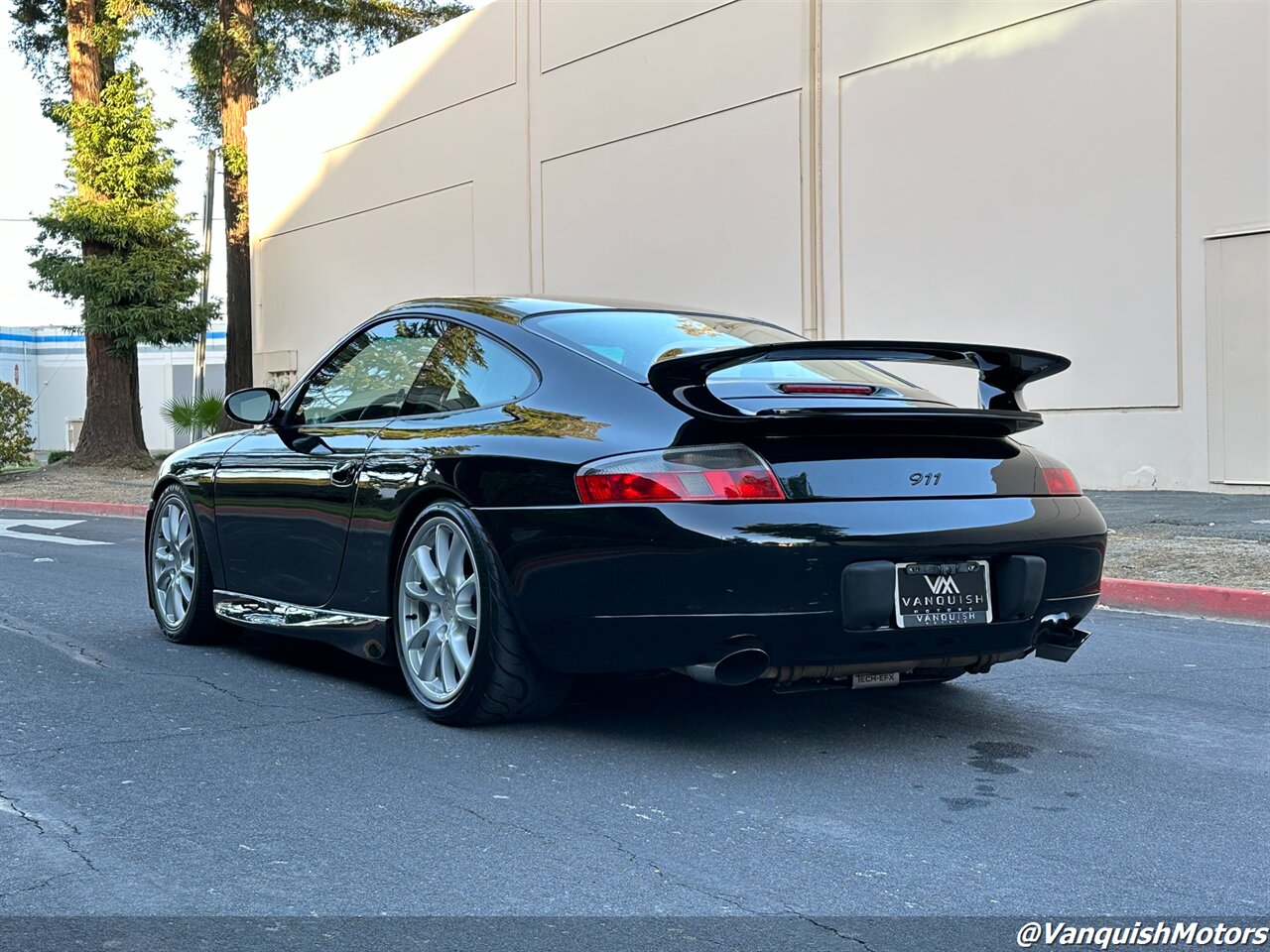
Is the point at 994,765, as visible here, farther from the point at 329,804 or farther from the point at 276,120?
the point at 276,120

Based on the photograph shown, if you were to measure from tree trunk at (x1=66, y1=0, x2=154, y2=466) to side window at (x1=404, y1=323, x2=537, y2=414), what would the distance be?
79.3 feet

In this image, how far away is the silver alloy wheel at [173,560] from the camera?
665 centimetres

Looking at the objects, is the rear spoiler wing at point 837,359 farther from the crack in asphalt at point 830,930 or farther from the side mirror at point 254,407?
the side mirror at point 254,407

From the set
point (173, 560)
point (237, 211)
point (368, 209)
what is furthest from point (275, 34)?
point (173, 560)

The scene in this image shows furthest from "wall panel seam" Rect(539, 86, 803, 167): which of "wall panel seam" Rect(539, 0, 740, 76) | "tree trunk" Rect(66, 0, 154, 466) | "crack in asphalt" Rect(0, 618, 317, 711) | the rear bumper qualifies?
the rear bumper

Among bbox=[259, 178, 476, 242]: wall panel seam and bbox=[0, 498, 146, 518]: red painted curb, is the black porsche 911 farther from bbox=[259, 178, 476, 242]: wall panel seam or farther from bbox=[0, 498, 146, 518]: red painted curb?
bbox=[259, 178, 476, 242]: wall panel seam

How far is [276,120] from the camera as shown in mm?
32031

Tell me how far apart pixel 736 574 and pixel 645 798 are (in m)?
0.66

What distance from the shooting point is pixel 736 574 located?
4.14 meters

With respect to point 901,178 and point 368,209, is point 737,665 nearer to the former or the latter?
point 901,178

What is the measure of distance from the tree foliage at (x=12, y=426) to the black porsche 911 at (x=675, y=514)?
23.2m

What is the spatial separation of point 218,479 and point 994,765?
3.47 meters

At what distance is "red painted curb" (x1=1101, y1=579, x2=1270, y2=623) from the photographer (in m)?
7.93

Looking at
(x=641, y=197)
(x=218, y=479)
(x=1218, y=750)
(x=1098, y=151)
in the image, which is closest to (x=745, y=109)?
(x=641, y=197)
